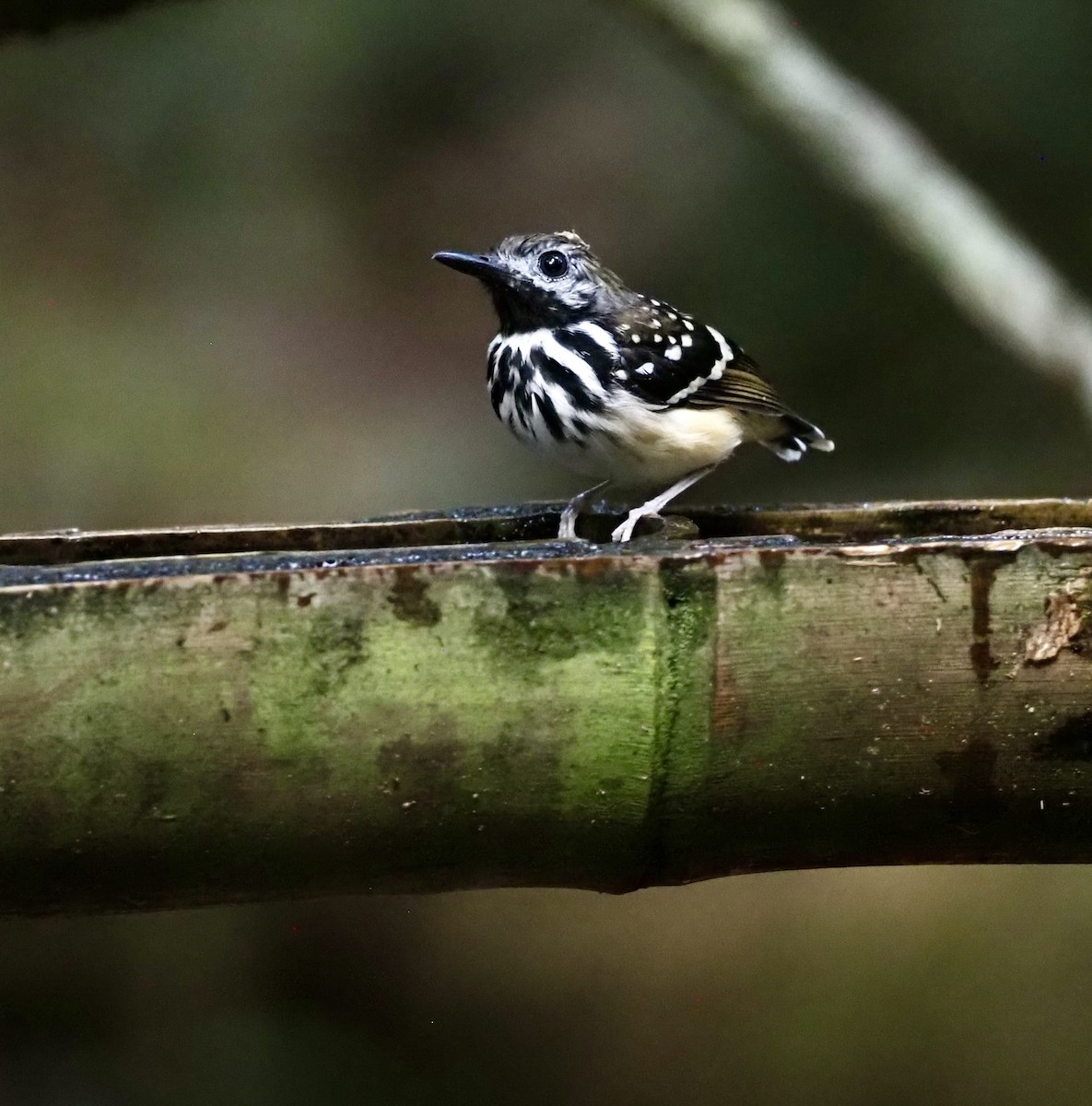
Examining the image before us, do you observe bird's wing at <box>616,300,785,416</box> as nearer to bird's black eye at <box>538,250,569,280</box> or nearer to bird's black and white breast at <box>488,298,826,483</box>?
bird's black and white breast at <box>488,298,826,483</box>

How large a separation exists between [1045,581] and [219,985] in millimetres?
1890

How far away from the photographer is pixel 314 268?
3.58m

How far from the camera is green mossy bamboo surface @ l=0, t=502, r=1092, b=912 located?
1163 mm

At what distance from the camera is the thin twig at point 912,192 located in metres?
2.89

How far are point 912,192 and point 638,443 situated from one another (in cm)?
126

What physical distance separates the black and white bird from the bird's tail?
1.20 ft

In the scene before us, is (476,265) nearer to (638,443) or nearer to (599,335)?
(599,335)

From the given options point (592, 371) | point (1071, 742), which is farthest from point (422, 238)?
point (1071, 742)

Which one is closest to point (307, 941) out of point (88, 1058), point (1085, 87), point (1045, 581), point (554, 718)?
point (88, 1058)

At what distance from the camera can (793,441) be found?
278cm

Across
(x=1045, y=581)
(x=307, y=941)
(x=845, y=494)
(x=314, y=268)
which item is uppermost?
(x=314, y=268)

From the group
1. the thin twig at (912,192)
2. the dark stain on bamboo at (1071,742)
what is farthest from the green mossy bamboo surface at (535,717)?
the thin twig at (912,192)

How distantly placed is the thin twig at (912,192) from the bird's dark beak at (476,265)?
974 mm

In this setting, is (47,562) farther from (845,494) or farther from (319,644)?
(845,494)
